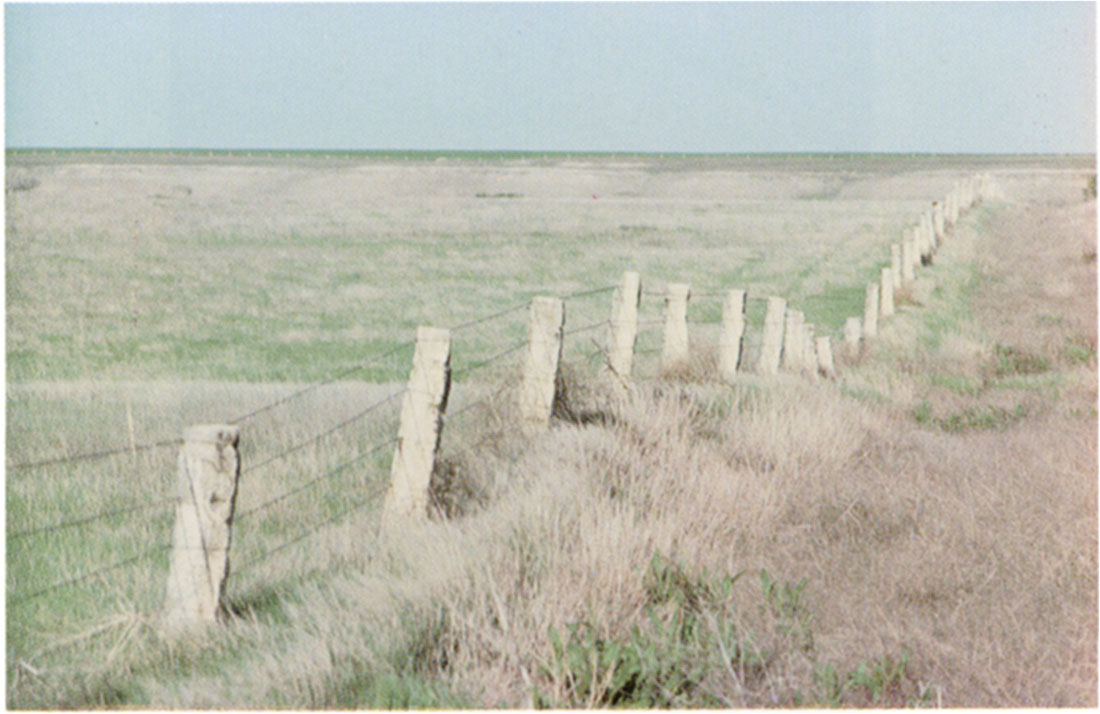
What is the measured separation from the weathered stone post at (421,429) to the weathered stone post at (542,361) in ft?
4.14

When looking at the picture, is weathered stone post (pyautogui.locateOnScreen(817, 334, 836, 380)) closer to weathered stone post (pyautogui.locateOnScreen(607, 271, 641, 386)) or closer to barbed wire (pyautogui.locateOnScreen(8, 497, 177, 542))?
weathered stone post (pyautogui.locateOnScreen(607, 271, 641, 386))

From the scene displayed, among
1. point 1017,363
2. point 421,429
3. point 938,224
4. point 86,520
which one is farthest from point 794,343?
point 938,224

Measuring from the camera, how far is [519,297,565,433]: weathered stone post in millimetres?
7203

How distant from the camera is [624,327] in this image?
8617mm

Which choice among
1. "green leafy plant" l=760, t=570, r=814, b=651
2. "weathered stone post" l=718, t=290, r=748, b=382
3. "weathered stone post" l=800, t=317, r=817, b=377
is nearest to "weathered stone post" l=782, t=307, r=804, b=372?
"weathered stone post" l=800, t=317, r=817, b=377

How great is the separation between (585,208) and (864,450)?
141 feet

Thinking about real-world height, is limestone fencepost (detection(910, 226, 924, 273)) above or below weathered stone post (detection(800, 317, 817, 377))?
above

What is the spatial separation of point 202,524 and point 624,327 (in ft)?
13.9

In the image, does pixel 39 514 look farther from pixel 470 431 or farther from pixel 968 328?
pixel 968 328

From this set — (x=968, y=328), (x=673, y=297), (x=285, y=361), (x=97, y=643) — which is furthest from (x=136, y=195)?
(x=97, y=643)

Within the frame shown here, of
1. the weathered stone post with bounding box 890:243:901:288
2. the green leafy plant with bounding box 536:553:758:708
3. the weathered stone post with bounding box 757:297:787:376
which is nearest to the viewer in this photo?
the green leafy plant with bounding box 536:553:758:708

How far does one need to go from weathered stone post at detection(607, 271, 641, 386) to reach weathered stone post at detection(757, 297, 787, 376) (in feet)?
8.21

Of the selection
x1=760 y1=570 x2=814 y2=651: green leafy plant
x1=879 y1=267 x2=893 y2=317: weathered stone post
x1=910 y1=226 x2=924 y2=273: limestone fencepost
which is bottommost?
x1=760 y1=570 x2=814 y2=651: green leafy plant

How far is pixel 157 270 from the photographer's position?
23.4 meters
